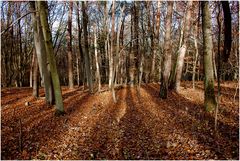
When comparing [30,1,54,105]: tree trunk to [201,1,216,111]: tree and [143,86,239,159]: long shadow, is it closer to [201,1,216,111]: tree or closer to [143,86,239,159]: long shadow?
[143,86,239,159]: long shadow

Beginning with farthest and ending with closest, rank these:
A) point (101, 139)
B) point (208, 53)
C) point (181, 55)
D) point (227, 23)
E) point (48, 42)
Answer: point (181, 55)
point (48, 42)
point (208, 53)
point (101, 139)
point (227, 23)

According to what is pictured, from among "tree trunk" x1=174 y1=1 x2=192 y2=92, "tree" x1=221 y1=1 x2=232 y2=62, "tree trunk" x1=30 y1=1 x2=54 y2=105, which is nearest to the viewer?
"tree" x1=221 y1=1 x2=232 y2=62

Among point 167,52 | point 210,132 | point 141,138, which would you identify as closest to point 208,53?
point 210,132

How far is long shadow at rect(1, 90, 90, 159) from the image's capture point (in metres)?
7.58

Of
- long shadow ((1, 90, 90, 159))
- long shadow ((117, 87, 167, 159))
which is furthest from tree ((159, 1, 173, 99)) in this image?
long shadow ((1, 90, 90, 159))

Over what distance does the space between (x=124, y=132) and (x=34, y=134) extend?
3.12 m

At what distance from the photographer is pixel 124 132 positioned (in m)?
9.32

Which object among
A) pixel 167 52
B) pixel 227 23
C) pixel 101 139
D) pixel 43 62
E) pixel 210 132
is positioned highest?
pixel 167 52

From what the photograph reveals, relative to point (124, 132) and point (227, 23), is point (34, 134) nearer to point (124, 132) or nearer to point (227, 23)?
point (124, 132)

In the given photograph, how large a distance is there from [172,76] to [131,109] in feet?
20.1

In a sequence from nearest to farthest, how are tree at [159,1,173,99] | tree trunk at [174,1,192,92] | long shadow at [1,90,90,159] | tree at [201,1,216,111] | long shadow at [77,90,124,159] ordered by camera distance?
long shadow at [77,90,124,159] < long shadow at [1,90,90,159] < tree at [201,1,216,111] < tree at [159,1,173,99] < tree trunk at [174,1,192,92]

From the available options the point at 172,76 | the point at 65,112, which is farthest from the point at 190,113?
the point at 172,76

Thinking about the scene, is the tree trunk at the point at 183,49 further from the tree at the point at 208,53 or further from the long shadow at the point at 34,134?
the long shadow at the point at 34,134

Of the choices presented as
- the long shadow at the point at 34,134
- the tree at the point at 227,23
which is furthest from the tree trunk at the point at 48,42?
the tree at the point at 227,23
